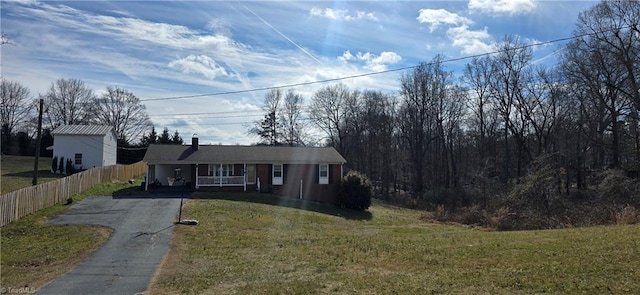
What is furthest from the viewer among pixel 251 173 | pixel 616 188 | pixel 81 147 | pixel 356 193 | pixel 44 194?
pixel 81 147

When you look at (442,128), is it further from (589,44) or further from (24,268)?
(24,268)

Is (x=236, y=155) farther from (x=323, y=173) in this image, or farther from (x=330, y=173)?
(x=330, y=173)

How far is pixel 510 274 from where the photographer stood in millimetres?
8961

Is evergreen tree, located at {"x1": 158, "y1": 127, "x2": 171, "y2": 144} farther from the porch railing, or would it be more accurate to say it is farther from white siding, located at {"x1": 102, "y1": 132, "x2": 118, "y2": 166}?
the porch railing

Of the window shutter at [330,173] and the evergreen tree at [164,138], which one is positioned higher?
the evergreen tree at [164,138]

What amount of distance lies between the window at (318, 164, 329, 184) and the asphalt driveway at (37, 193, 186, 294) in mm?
13451

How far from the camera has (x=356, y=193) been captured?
34906 millimetres

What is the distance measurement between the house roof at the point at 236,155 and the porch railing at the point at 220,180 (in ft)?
4.29

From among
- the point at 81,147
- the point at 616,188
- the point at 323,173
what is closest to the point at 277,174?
the point at 323,173

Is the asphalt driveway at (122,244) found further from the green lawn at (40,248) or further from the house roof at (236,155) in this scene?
the house roof at (236,155)

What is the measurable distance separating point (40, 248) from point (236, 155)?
23192 millimetres

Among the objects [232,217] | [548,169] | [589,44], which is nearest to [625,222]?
[548,169]

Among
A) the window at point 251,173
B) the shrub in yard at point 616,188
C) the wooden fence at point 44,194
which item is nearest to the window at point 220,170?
the window at point 251,173

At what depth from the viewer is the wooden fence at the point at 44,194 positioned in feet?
60.7
